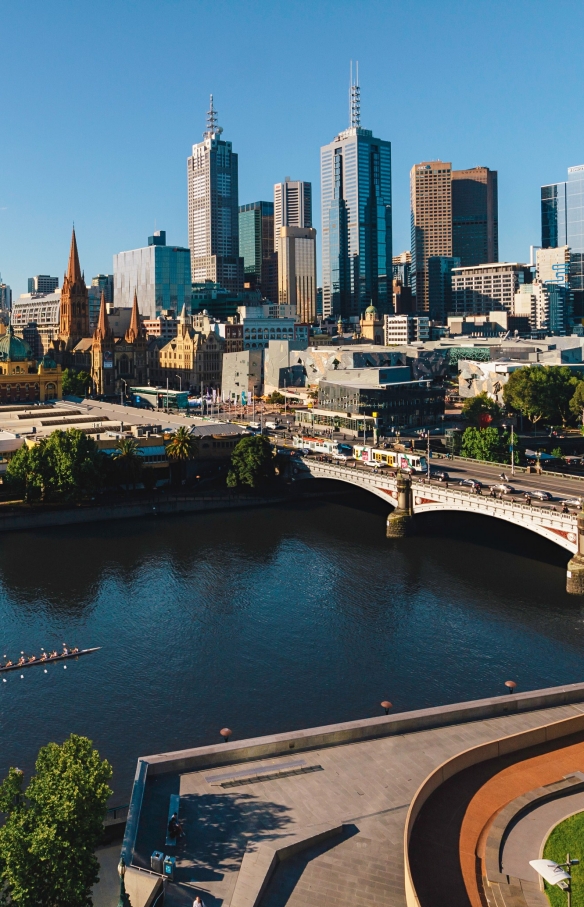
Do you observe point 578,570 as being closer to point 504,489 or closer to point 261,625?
point 504,489

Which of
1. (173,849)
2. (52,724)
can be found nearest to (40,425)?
(52,724)

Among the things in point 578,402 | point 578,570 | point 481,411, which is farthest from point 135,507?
point 578,402

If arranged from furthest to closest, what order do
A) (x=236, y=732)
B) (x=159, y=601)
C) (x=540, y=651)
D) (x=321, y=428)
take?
(x=321, y=428) → (x=159, y=601) → (x=540, y=651) → (x=236, y=732)

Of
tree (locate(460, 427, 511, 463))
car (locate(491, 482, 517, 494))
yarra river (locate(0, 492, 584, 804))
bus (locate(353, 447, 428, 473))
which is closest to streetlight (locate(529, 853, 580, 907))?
yarra river (locate(0, 492, 584, 804))

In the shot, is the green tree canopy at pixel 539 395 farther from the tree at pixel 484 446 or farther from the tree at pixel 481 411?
the tree at pixel 484 446

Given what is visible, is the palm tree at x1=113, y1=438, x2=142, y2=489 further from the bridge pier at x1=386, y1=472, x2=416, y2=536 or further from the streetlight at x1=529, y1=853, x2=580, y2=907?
the streetlight at x1=529, y1=853, x2=580, y2=907

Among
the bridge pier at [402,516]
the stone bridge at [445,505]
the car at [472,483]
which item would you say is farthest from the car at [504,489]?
the bridge pier at [402,516]

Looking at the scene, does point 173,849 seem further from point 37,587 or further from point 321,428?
point 321,428
